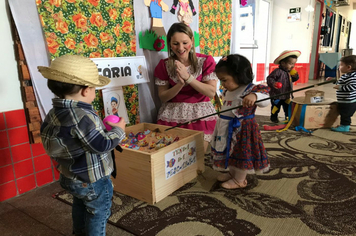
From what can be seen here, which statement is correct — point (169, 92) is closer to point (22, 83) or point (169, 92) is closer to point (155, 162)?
point (155, 162)

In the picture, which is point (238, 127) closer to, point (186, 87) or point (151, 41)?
point (186, 87)

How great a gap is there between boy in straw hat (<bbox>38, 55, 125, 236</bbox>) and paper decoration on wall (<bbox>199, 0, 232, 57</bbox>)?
1.78 meters

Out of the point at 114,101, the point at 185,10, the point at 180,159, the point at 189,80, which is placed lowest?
the point at 180,159

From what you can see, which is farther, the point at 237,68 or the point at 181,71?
the point at 181,71

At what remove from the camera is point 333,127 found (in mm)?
2686

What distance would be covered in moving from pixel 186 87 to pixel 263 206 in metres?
0.97

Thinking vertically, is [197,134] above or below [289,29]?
below

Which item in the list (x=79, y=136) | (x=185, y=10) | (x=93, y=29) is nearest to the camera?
(x=79, y=136)

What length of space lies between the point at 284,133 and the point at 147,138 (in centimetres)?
153

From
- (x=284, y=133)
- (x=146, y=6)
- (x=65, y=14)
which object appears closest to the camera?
(x=65, y=14)

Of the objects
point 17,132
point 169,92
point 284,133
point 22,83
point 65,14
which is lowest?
point 284,133

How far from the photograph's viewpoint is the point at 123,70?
1762 millimetres

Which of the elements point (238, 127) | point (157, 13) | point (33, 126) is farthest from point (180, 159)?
point (157, 13)

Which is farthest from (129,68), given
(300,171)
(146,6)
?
(300,171)
